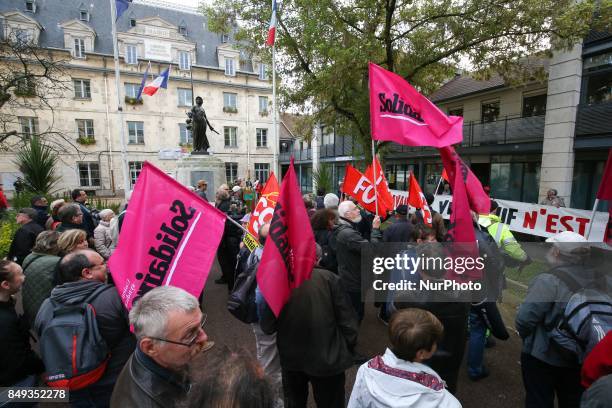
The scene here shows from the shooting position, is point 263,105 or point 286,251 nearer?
point 286,251

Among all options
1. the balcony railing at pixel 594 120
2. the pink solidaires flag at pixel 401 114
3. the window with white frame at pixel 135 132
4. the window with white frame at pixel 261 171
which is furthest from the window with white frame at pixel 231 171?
the pink solidaires flag at pixel 401 114

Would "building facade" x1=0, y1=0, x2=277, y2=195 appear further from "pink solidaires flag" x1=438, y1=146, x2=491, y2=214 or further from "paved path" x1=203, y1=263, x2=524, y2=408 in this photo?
"pink solidaires flag" x1=438, y1=146, x2=491, y2=214

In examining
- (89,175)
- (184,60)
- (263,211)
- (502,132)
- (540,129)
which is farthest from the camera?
(184,60)

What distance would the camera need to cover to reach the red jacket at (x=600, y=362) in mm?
1543

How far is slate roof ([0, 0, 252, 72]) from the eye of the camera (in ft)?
90.7

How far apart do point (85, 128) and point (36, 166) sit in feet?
66.7

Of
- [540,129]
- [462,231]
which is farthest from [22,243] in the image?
[540,129]

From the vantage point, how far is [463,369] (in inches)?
141

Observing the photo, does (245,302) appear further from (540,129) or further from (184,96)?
(184,96)

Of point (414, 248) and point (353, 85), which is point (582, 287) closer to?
point (414, 248)

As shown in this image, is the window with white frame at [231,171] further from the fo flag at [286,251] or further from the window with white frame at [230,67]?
the fo flag at [286,251]

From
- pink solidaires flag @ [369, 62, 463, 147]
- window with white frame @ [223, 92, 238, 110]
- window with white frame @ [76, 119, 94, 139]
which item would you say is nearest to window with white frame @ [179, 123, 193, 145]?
window with white frame @ [223, 92, 238, 110]

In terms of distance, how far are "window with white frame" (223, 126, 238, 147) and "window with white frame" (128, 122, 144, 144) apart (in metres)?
7.59

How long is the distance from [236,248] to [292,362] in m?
3.71
